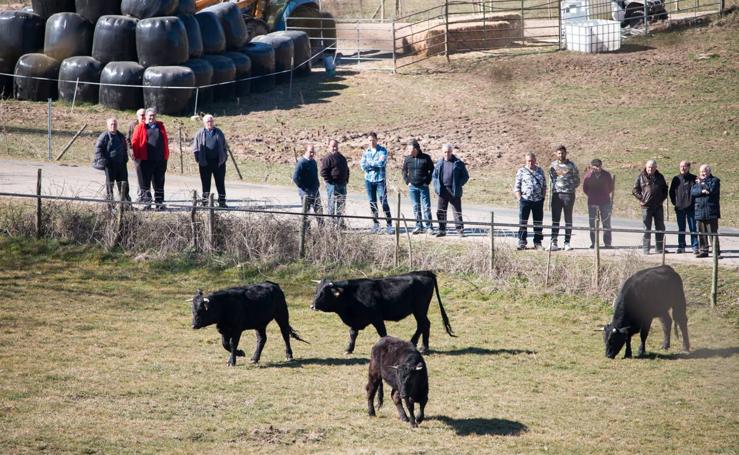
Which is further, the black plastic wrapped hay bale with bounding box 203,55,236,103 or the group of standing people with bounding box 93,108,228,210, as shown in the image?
the black plastic wrapped hay bale with bounding box 203,55,236,103

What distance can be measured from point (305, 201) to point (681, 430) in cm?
998

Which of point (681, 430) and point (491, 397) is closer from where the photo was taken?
point (681, 430)

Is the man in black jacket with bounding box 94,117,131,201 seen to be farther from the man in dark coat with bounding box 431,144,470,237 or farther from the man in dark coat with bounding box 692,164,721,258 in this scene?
the man in dark coat with bounding box 692,164,721,258

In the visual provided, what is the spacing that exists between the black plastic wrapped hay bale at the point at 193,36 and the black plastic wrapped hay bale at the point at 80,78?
9.14 feet

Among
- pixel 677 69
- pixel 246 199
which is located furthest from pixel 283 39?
pixel 246 199

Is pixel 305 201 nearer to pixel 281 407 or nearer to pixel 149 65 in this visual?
pixel 281 407

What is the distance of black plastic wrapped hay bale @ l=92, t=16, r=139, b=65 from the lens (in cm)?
3481

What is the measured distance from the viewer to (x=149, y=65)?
34.9m

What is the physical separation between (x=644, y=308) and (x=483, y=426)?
15.1ft

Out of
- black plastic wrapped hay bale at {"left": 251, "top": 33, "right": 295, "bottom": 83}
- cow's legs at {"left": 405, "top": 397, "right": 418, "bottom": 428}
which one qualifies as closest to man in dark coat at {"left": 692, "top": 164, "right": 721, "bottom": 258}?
cow's legs at {"left": 405, "top": 397, "right": 418, "bottom": 428}

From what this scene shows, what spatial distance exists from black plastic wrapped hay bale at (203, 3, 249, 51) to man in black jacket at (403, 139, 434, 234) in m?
16.9

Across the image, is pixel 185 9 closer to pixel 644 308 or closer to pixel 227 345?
pixel 227 345

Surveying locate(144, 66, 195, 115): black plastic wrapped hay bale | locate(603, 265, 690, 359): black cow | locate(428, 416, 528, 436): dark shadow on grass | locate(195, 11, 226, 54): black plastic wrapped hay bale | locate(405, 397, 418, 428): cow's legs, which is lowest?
locate(428, 416, 528, 436): dark shadow on grass

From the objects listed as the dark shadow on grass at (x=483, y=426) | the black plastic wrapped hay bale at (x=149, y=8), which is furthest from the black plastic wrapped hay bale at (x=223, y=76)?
the dark shadow on grass at (x=483, y=426)
